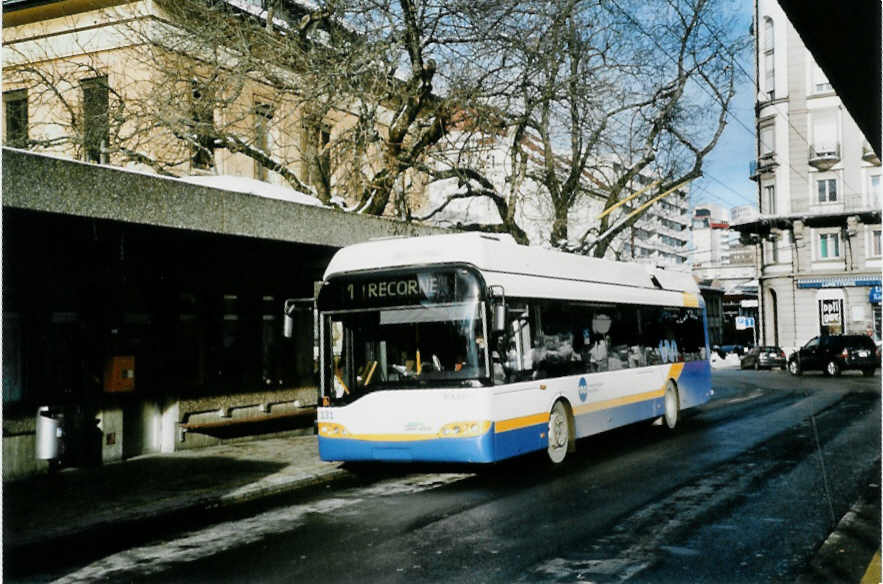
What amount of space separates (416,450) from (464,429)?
664 mm

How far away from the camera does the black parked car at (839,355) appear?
3662 cm

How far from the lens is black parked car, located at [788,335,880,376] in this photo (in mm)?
36625

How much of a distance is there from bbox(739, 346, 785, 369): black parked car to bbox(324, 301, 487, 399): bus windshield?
127 feet

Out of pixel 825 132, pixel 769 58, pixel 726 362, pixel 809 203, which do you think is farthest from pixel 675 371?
pixel 769 58

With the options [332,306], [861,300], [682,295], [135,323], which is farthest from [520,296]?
[861,300]

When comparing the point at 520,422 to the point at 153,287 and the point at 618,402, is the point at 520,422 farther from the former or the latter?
the point at 153,287

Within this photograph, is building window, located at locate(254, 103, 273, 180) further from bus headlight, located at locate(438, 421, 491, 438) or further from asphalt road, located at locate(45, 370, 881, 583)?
bus headlight, located at locate(438, 421, 491, 438)

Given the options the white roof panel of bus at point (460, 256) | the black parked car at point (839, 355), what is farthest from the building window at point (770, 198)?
the white roof panel of bus at point (460, 256)

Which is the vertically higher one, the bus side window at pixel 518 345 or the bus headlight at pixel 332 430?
the bus side window at pixel 518 345

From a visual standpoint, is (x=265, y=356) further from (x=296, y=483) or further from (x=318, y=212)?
(x=296, y=483)

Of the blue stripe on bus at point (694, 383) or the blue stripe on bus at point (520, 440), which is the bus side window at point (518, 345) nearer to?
the blue stripe on bus at point (520, 440)

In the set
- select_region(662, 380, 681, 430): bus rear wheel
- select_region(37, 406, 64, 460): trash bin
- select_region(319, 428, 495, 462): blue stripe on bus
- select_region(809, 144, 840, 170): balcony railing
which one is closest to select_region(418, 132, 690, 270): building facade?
select_region(662, 380, 681, 430): bus rear wheel

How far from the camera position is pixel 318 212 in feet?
45.8

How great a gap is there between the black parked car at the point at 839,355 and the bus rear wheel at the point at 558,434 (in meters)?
28.1
